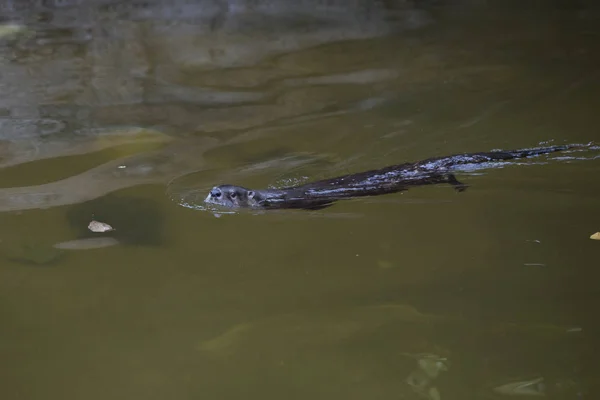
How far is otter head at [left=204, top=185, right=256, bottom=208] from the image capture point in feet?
14.6

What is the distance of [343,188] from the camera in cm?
461

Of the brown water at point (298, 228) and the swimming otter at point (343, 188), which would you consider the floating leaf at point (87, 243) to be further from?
the swimming otter at point (343, 188)

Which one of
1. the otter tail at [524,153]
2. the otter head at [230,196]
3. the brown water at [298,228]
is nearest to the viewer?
the brown water at [298,228]

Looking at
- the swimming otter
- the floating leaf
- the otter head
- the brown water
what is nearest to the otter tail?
the brown water

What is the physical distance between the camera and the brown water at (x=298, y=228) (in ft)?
10.1

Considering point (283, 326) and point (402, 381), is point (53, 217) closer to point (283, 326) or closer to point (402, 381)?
point (283, 326)

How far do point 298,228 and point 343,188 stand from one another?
20.9 inches

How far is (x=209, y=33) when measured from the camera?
8867mm

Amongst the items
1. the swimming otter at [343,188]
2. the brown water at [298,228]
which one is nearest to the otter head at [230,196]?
the swimming otter at [343,188]

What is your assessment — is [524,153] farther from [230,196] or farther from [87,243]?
[87,243]

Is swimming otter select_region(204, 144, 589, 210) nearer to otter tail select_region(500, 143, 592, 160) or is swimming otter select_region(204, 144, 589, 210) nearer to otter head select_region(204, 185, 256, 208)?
otter head select_region(204, 185, 256, 208)

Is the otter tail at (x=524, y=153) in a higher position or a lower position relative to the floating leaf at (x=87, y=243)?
lower

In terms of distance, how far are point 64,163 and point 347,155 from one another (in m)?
2.13

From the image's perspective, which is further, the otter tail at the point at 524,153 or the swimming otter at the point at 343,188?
the otter tail at the point at 524,153
